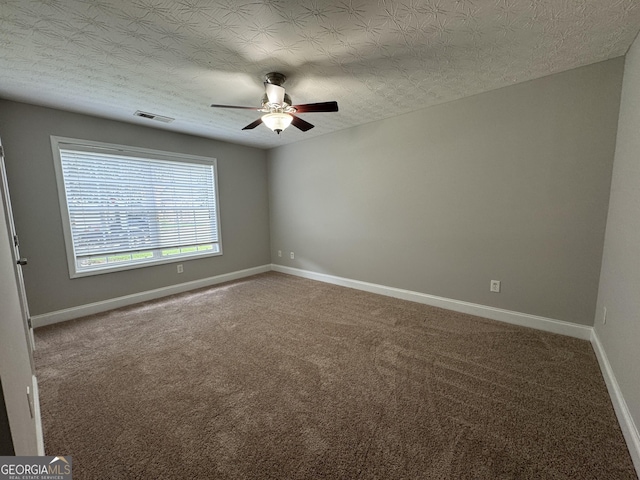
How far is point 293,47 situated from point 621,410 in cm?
305

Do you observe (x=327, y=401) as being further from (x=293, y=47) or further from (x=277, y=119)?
(x=293, y=47)

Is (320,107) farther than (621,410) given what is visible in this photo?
Yes

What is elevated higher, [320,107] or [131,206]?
[320,107]

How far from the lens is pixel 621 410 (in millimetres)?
1462

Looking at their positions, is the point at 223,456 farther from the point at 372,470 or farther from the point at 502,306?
the point at 502,306

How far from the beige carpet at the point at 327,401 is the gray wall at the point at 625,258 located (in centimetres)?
26

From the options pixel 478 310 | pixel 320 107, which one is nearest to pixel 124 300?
pixel 320 107

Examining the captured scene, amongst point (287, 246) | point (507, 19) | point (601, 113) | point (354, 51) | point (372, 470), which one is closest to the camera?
point (372, 470)

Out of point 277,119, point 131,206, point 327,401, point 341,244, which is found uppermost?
point 277,119

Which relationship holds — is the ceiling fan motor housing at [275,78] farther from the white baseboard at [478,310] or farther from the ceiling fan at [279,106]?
the white baseboard at [478,310]

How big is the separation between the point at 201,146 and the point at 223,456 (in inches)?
159

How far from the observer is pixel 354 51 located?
74.5 inches

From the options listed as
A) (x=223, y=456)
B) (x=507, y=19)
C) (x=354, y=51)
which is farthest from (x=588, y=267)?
(x=223, y=456)

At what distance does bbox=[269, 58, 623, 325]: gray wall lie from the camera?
223 cm
